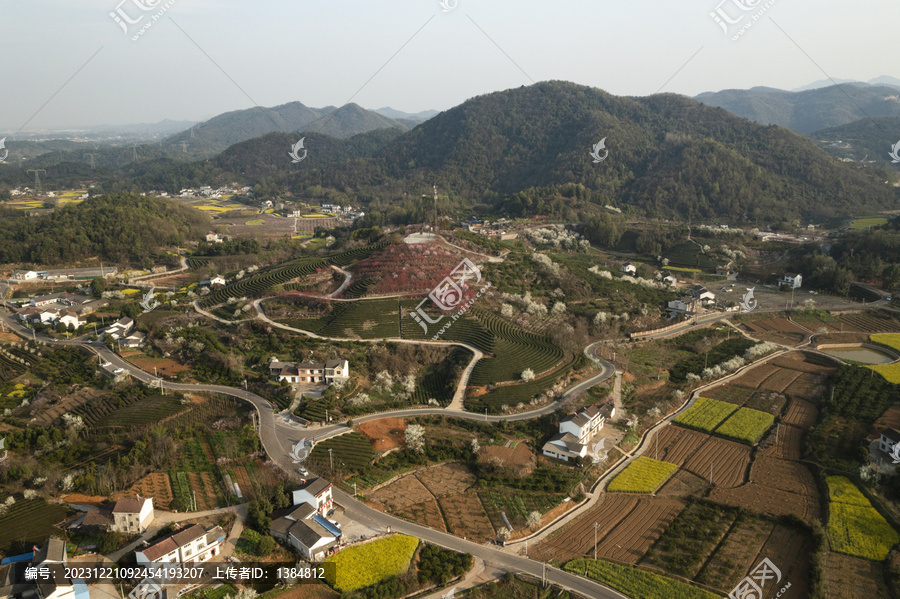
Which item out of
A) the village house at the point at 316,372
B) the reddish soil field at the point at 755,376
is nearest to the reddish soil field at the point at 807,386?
the reddish soil field at the point at 755,376

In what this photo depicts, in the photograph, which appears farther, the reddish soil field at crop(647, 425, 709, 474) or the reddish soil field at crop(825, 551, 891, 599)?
the reddish soil field at crop(647, 425, 709, 474)

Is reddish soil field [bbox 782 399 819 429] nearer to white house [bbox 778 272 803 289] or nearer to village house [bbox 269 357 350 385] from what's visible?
village house [bbox 269 357 350 385]

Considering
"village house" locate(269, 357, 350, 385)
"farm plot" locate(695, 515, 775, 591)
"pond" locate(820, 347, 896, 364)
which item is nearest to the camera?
"farm plot" locate(695, 515, 775, 591)

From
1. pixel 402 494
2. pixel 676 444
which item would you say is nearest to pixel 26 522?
pixel 402 494

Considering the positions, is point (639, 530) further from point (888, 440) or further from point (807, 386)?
point (807, 386)

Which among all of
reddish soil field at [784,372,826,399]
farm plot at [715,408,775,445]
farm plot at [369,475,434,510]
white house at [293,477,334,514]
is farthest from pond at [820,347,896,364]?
white house at [293,477,334,514]

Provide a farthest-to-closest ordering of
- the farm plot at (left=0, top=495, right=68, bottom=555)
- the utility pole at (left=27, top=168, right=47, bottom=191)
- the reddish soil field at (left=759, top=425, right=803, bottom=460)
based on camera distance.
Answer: the utility pole at (left=27, top=168, right=47, bottom=191) < the reddish soil field at (left=759, top=425, right=803, bottom=460) < the farm plot at (left=0, top=495, right=68, bottom=555)
